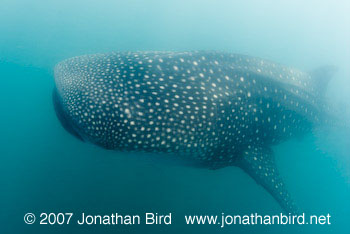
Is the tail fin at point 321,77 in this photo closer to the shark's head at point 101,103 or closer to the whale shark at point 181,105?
the whale shark at point 181,105

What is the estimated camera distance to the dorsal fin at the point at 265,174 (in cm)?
A: 370

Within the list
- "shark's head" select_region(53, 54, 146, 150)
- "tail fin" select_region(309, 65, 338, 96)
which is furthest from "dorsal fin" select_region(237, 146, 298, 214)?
"tail fin" select_region(309, 65, 338, 96)

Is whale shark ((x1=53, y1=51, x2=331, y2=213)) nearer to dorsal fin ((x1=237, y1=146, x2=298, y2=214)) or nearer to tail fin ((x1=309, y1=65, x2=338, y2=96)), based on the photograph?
dorsal fin ((x1=237, y1=146, x2=298, y2=214))

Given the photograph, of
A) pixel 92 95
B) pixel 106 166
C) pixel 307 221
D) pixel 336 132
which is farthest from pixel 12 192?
pixel 336 132

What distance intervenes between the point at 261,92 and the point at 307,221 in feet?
16.3

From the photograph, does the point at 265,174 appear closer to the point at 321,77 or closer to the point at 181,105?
the point at 181,105

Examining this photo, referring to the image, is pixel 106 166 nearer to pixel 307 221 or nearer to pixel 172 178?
pixel 172 178

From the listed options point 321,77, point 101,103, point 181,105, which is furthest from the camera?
point 321,77

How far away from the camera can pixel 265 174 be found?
3746mm

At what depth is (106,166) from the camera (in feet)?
19.2

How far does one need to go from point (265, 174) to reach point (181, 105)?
6.80 ft

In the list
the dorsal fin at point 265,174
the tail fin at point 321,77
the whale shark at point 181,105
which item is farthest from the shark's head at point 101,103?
the tail fin at point 321,77

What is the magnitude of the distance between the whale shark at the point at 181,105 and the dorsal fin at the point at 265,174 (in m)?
0.02

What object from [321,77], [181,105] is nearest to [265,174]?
[181,105]
